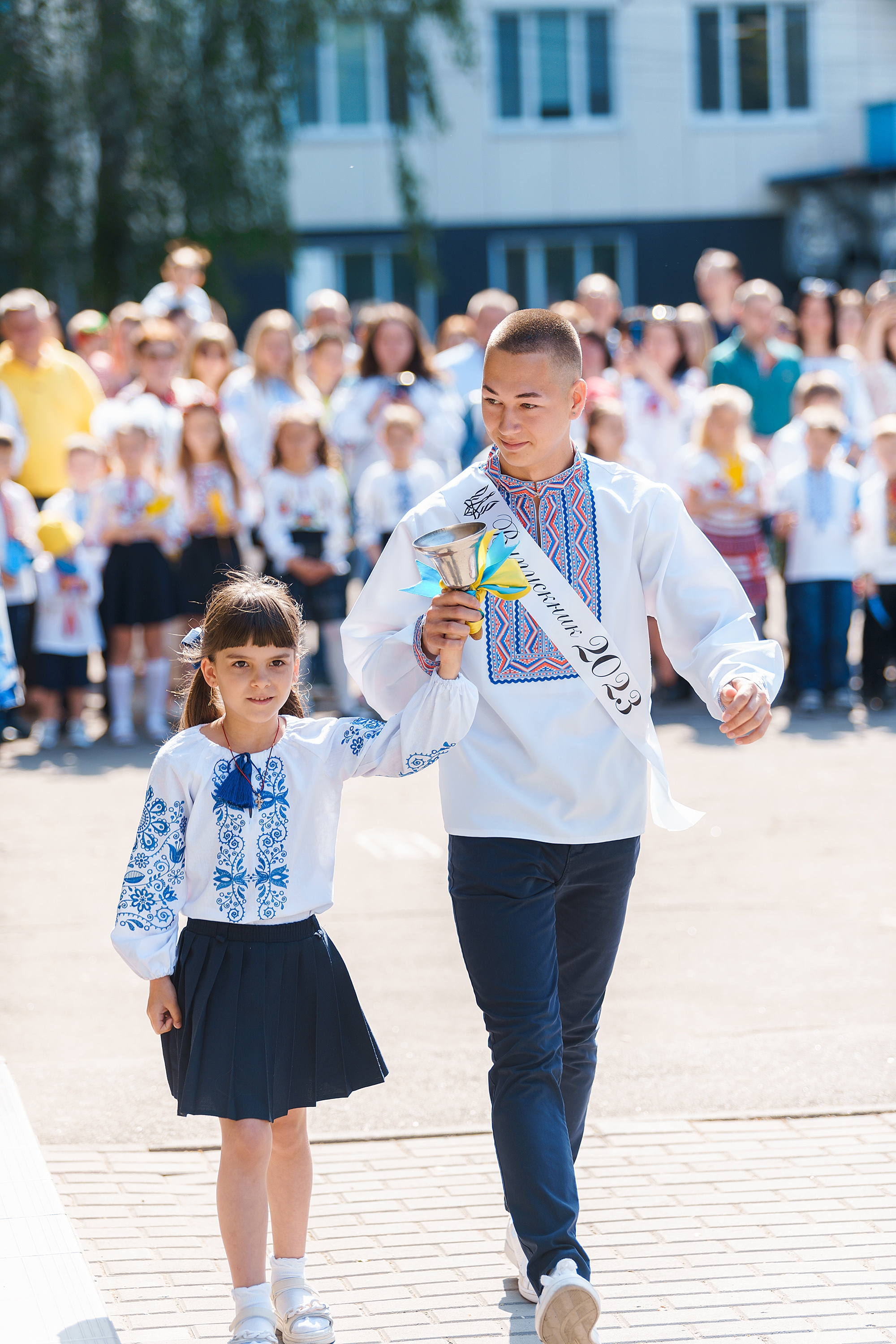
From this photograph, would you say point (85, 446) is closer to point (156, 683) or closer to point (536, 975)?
point (156, 683)

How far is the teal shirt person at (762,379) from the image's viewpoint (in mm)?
11617

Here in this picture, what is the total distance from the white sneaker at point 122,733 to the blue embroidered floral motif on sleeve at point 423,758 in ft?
21.7

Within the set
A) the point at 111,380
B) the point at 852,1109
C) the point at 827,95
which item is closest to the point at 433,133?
the point at 827,95

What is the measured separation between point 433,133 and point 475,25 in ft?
6.44

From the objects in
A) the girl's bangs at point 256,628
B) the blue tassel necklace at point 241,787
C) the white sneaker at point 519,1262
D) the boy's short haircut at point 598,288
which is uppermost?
the boy's short haircut at point 598,288

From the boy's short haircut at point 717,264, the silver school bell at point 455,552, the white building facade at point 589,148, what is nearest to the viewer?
the silver school bell at point 455,552

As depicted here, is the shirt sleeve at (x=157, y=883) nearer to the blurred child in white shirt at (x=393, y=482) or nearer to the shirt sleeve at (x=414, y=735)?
the shirt sleeve at (x=414, y=735)

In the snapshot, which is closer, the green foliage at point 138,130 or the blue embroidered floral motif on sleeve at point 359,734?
the blue embroidered floral motif on sleeve at point 359,734

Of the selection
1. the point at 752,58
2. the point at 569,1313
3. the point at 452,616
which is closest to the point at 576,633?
the point at 452,616

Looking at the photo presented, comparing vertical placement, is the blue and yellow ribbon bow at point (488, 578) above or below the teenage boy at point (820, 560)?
above

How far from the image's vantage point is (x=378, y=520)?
1026 centimetres

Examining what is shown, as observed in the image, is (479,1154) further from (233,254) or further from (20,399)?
(233,254)

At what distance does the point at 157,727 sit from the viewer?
32.6ft

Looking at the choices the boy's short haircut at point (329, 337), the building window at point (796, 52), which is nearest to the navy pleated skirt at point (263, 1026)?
the boy's short haircut at point (329, 337)
